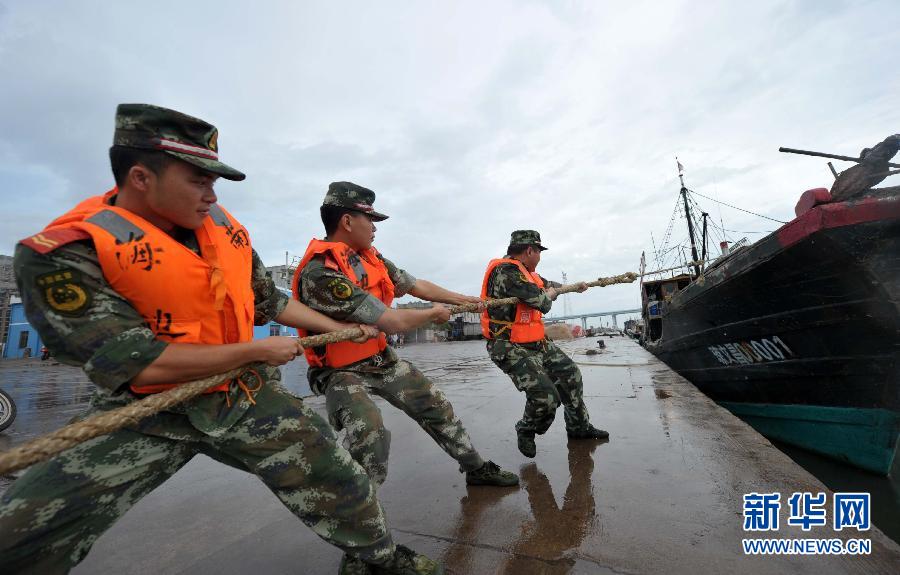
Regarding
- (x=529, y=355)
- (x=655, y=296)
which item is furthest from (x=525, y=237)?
(x=655, y=296)

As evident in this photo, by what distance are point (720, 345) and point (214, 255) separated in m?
7.55

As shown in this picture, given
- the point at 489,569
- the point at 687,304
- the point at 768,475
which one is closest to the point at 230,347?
the point at 489,569

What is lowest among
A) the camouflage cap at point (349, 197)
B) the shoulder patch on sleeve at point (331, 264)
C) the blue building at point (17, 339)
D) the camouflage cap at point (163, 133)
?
the blue building at point (17, 339)

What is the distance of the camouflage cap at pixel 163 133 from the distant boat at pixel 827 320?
5180mm

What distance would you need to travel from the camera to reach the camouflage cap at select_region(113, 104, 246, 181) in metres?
1.51

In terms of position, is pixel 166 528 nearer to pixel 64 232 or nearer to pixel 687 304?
pixel 64 232

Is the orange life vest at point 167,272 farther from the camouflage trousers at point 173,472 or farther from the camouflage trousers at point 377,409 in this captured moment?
the camouflage trousers at point 377,409

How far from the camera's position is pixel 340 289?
2.41 meters

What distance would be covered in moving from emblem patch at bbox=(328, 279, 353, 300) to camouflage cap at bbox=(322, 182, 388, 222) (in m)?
0.59

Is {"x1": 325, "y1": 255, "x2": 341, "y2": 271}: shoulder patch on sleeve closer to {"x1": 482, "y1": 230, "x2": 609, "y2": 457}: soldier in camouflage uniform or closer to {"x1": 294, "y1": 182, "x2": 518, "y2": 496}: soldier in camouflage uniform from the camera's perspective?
{"x1": 294, "y1": 182, "x2": 518, "y2": 496}: soldier in camouflage uniform

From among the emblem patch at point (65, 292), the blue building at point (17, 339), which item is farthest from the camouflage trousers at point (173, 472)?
the blue building at point (17, 339)

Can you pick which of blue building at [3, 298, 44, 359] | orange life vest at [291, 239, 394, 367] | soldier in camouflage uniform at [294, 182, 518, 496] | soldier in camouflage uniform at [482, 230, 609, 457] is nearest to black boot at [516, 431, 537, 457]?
soldier in camouflage uniform at [482, 230, 609, 457]

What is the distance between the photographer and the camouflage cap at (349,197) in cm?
276

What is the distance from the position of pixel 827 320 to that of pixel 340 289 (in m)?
5.31
